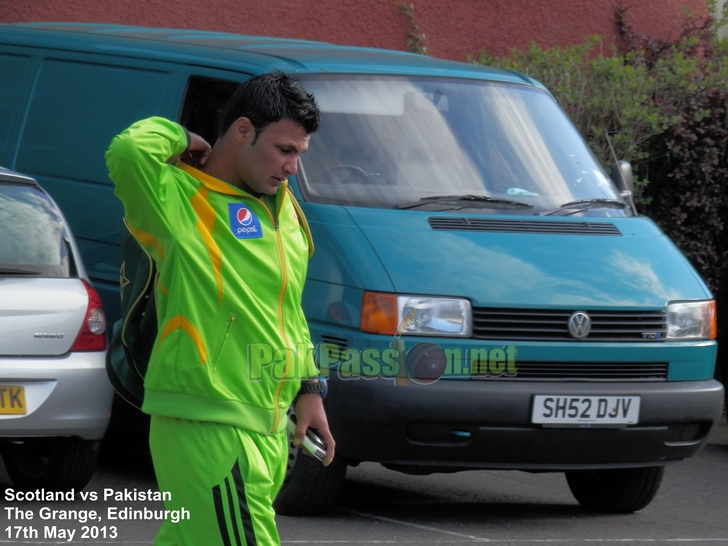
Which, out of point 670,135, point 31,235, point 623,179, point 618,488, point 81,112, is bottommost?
point 618,488

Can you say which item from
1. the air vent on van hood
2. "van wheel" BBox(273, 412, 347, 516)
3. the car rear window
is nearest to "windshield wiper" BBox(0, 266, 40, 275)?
the car rear window

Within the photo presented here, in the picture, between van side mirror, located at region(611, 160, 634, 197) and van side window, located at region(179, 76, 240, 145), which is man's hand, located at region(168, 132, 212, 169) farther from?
van side mirror, located at region(611, 160, 634, 197)

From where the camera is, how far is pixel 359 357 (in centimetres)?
547

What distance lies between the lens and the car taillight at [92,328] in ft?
19.5

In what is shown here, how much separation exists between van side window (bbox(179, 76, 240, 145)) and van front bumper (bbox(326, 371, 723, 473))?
1.64 meters

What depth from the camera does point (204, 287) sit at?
314 centimetres

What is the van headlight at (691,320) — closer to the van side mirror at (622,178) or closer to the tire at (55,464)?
the van side mirror at (622,178)

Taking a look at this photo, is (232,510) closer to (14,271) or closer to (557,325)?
(557,325)

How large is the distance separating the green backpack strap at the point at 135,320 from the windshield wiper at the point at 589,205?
3.30m

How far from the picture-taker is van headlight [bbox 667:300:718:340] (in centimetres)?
594

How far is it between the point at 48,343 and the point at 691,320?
295 centimetres

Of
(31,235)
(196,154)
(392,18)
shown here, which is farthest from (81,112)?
(392,18)

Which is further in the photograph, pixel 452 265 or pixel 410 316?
pixel 452 265

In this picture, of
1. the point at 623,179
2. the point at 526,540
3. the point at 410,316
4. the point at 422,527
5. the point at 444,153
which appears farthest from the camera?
the point at 623,179
